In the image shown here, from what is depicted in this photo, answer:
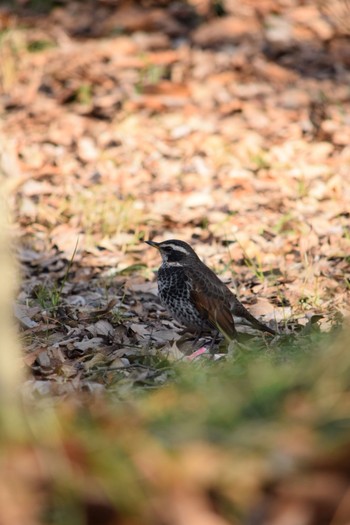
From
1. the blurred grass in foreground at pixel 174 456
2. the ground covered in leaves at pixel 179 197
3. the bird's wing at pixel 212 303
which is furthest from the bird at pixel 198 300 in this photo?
the blurred grass in foreground at pixel 174 456

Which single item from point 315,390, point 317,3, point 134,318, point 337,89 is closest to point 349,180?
point 337,89

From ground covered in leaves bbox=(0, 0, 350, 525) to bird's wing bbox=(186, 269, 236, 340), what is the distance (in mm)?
165

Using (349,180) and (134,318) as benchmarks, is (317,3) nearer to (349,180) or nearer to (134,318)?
(349,180)

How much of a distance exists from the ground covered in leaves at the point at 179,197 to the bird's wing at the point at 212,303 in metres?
0.16

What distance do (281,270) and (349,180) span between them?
7.08 feet

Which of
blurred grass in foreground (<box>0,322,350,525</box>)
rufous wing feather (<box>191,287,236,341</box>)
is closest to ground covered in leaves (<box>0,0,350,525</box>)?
blurred grass in foreground (<box>0,322,350,525</box>)

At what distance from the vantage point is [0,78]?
40.9ft

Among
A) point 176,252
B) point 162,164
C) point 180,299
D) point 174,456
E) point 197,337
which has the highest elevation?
point 174,456

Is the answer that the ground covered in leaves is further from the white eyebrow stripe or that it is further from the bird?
the white eyebrow stripe

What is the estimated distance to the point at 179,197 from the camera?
10.0m

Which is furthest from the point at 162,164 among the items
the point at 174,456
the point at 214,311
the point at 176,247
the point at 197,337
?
the point at 174,456

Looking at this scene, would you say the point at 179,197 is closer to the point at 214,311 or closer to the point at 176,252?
the point at 176,252

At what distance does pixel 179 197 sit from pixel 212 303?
3201mm

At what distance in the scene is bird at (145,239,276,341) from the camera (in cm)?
694
